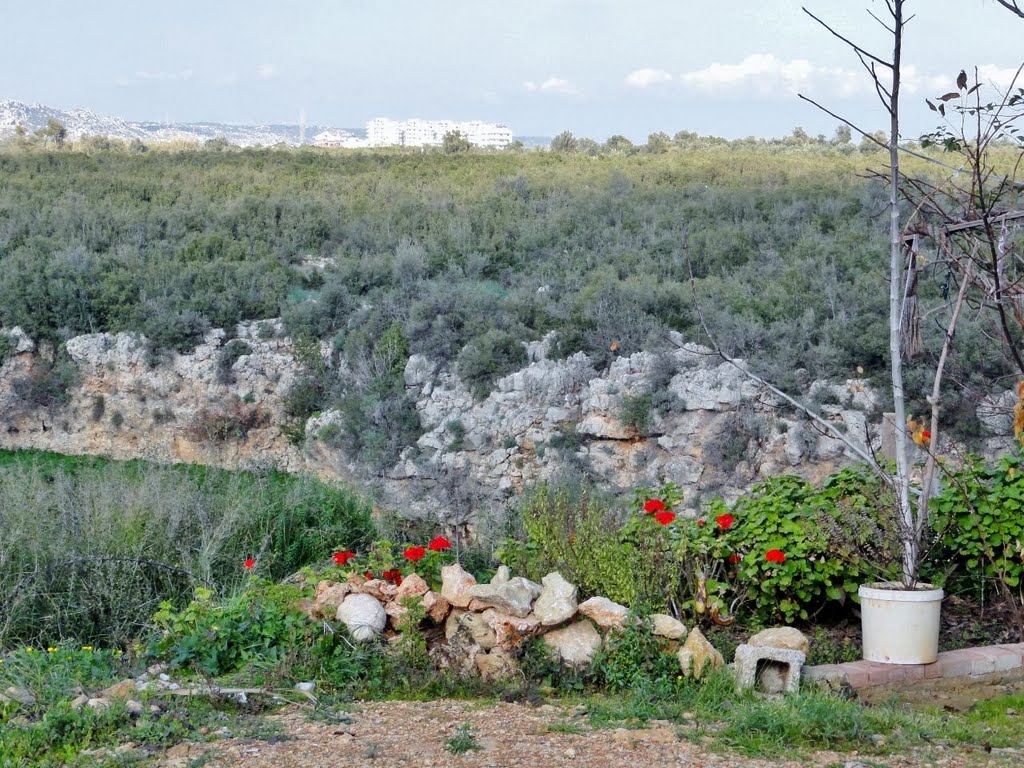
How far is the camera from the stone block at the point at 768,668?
14.7 feet

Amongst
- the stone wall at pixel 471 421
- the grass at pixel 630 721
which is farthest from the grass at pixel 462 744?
the stone wall at pixel 471 421

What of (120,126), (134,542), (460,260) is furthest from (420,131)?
(134,542)

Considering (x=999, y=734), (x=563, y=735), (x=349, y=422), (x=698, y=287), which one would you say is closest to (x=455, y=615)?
(x=563, y=735)

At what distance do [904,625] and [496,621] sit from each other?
1801 mm

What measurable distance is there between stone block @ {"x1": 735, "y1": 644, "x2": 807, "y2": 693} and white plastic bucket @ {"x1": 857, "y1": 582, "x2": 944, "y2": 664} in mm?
534

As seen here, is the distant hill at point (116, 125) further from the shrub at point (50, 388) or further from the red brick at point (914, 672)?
the red brick at point (914, 672)

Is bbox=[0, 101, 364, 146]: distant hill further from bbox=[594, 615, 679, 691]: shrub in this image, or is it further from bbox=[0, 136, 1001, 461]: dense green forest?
bbox=[594, 615, 679, 691]: shrub

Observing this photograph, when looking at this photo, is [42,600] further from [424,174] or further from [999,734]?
[424,174]

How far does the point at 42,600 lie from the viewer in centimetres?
597

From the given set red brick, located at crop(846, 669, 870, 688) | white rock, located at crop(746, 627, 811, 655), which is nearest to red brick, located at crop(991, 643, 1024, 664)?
red brick, located at crop(846, 669, 870, 688)

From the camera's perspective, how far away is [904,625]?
4.84 metres

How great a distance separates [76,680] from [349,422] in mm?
10891

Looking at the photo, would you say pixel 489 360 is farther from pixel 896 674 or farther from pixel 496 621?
pixel 896 674

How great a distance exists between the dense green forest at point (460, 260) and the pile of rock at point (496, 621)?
7.75 m
